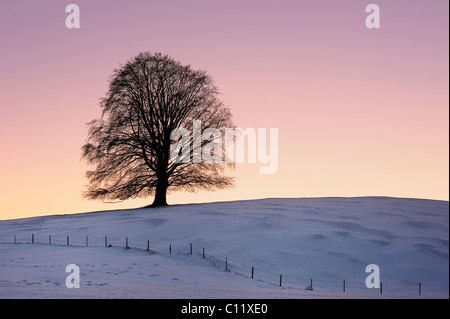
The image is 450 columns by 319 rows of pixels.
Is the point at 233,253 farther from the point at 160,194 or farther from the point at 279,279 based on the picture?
the point at 160,194

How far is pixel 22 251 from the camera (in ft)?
79.9

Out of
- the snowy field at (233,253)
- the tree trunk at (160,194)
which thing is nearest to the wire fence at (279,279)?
the snowy field at (233,253)

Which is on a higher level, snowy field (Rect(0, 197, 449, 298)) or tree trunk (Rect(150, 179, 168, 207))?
tree trunk (Rect(150, 179, 168, 207))

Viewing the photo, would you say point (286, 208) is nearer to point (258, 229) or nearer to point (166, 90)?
point (258, 229)

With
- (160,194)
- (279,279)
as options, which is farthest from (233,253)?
(160,194)

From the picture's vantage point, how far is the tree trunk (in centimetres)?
3784

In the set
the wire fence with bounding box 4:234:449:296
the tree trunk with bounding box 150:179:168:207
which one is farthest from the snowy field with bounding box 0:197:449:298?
the tree trunk with bounding box 150:179:168:207

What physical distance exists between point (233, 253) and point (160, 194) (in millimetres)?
15926

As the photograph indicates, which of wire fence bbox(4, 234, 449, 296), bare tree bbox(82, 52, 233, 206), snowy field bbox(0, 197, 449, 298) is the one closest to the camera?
snowy field bbox(0, 197, 449, 298)

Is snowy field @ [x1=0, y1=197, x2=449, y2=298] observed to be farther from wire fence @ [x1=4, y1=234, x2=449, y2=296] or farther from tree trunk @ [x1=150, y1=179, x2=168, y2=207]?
tree trunk @ [x1=150, y1=179, x2=168, y2=207]

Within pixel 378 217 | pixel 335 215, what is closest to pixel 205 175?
pixel 335 215

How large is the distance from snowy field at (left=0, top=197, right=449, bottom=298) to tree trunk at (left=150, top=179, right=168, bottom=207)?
11.0ft

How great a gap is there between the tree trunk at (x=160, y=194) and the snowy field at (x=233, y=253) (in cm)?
334
